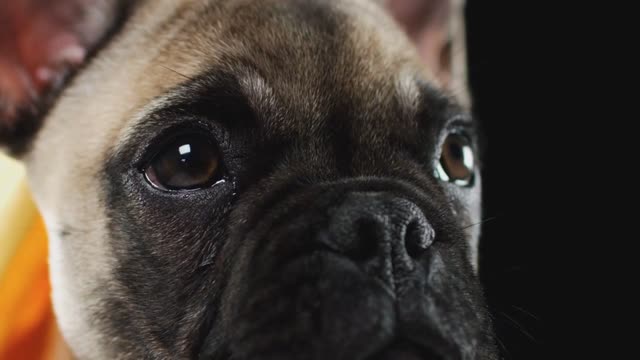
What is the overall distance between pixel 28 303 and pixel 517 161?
4.38ft

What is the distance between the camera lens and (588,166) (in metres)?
1.94

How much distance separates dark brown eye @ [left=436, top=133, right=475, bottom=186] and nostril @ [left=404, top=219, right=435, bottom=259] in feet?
1.31

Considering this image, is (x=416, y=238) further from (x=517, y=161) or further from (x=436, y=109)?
(x=517, y=161)

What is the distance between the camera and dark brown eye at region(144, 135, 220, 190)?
1171mm

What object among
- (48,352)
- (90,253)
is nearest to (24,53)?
(90,253)

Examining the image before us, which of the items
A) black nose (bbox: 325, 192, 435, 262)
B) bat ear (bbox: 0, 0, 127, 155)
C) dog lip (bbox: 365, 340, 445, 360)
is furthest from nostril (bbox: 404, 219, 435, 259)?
bat ear (bbox: 0, 0, 127, 155)

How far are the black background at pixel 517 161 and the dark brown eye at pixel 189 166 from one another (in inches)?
40.2

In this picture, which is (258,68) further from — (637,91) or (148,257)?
(637,91)

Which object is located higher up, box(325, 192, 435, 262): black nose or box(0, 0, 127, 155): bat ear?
box(0, 0, 127, 155): bat ear

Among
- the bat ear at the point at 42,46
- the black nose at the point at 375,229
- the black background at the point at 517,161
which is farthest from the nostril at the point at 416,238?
the black background at the point at 517,161

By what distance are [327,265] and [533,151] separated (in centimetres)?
123

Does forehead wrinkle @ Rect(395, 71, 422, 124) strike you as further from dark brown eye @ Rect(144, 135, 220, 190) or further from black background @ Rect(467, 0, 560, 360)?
black background @ Rect(467, 0, 560, 360)

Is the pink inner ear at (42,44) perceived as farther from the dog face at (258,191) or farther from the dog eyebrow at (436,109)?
the dog eyebrow at (436,109)

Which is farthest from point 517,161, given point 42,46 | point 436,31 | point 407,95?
point 42,46
